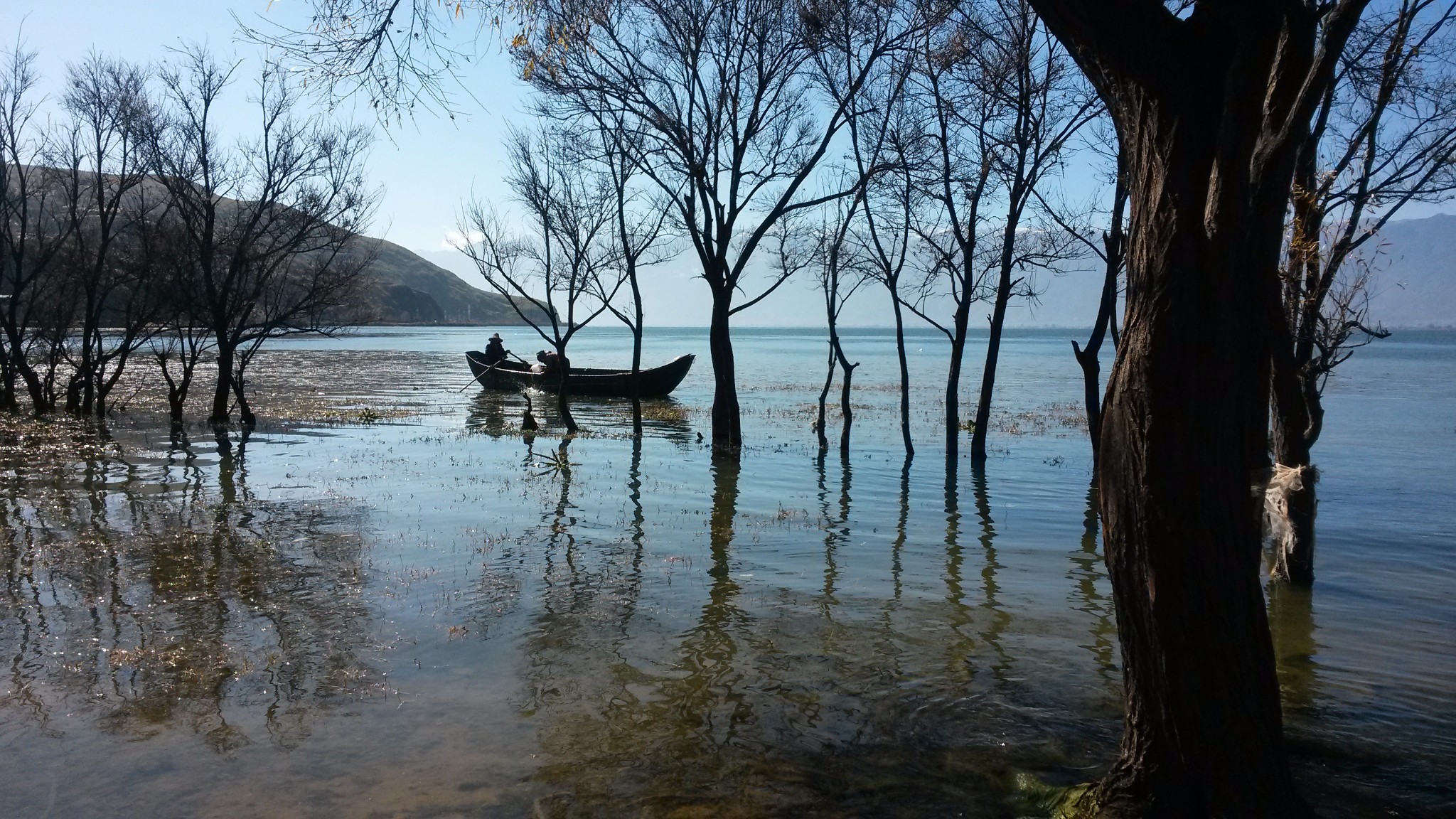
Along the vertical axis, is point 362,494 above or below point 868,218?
below

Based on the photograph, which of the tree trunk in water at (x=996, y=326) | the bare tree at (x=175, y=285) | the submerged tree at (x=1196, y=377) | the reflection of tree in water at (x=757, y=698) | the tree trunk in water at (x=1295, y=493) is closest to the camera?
the submerged tree at (x=1196, y=377)

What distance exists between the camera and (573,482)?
1452cm

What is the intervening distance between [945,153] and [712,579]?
11.4m

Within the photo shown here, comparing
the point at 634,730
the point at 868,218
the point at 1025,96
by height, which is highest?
the point at 1025,96

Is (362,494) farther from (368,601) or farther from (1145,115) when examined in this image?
(1145,115)

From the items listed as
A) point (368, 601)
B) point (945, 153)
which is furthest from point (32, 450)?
point (945, 153)

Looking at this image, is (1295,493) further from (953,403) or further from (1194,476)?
(953,403)

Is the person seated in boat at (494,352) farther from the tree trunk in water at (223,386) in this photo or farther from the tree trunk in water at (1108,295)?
the tree trunk in water at (1108,295)

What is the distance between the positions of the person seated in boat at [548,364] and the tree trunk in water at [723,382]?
15.9 m

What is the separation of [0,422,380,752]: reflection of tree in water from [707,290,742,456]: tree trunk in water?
9639 mm

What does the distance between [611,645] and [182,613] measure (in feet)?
10.8

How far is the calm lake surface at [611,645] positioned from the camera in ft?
15.1

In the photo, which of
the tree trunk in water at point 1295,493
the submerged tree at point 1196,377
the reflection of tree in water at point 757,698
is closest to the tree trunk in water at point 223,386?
the reflection of tree in water at point 757,698

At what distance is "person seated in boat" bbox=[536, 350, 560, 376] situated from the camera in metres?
35.4
